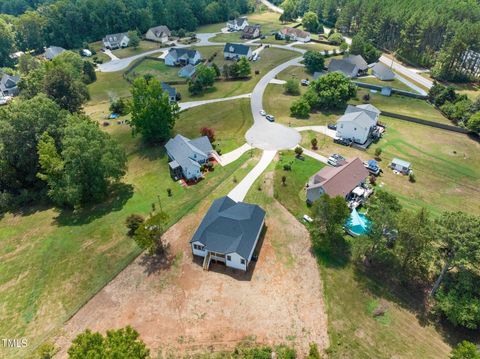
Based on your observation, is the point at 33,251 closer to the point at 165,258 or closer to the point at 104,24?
the point at 165,258

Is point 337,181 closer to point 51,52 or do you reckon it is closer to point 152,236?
point 152,236

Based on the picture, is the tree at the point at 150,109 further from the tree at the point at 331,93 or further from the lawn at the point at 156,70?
the lawn at the point at 156,70

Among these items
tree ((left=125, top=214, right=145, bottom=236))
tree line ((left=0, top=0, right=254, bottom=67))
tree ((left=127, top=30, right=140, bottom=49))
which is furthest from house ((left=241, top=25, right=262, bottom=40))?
tree ((left=125, top=214, right=145, bottom=236))

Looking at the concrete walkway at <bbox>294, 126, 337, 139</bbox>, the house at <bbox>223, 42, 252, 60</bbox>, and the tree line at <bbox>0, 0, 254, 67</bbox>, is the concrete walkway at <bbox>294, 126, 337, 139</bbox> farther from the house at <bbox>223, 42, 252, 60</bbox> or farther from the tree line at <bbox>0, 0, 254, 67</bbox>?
the tree line at <bbox>0, 0, 254, 67</bbox>

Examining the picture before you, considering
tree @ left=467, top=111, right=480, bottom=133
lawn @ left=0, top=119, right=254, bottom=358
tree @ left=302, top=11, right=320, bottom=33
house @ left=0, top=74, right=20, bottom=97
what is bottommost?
house @ left=0, top=74, right=20, bottom=97

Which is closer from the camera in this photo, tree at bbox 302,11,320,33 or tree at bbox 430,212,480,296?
tree at bbox 430,212,480,296

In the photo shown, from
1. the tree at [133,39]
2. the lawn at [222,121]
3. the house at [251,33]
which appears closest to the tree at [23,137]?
the lawn at [222,121]

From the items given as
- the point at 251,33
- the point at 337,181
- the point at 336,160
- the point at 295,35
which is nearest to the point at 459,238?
the point at 337,181
